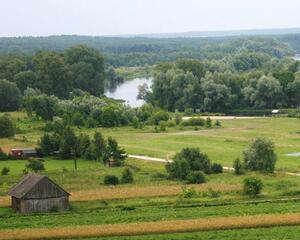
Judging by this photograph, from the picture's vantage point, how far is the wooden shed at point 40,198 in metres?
45.0

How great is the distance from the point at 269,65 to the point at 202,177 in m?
114

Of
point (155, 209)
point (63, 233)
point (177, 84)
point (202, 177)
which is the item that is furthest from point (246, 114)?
point (63, 233)

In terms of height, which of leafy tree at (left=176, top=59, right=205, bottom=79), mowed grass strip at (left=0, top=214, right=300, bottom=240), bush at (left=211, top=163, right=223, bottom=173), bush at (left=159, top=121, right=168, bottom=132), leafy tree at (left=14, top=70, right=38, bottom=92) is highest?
leafy tree at (left=176, top=59, right=205, bottom=79)

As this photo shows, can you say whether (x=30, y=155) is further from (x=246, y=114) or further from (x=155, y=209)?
(x=246, y=114)

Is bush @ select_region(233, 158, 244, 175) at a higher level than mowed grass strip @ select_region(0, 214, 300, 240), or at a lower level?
lower

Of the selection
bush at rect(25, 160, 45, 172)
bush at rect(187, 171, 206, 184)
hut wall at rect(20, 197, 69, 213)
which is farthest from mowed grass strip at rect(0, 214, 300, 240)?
bush at rect(25, 160, 45, 172)

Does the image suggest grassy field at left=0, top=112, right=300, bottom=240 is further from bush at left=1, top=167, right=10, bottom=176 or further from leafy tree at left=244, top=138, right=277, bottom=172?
leafy tree at left=244, top=138, right=277, bottom=172

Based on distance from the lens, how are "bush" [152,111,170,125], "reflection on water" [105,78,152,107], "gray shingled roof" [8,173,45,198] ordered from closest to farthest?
"gray shingled roof" [8,173,45,198] < "bush" [152,111,170,125] < "reflection on water" [105,78,152,107]

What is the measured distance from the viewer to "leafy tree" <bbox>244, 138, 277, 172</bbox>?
5862 cm

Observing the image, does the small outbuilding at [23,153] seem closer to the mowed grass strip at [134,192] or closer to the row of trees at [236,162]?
the row of trees at [236,162]

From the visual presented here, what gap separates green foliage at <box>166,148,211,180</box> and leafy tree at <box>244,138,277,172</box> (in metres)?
3.35

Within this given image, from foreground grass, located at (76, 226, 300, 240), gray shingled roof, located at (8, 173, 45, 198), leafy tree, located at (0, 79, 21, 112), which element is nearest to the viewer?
foreground grass, located at (76, 226, 300, 240)

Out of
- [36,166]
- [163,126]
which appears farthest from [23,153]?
[163,126]

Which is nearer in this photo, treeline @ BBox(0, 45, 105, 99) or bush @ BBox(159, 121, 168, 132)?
bush @ BBox(159, 121, 168, 132)
